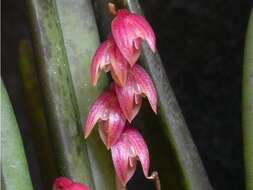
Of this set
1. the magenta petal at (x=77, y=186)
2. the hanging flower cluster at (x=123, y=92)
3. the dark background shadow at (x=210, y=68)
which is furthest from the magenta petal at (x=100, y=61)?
the dark background shadow at (x=210, y=68)

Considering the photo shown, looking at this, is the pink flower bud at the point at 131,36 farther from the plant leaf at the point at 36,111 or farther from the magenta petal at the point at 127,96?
the plant leaf at the point at 36,111

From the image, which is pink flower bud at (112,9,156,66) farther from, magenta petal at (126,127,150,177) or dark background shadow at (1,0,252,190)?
dark background shadow at (1,0,252,190)

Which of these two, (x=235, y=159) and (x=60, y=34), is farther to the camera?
(x=235, y=159)

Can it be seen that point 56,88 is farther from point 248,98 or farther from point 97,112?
point 248,98

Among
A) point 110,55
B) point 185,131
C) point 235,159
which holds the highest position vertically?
point 110,55

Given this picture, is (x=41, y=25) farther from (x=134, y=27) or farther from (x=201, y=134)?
(x=201, y=134)

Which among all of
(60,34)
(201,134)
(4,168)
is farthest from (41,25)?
(201,134)

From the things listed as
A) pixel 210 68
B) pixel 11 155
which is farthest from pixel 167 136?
pixel 210 68
